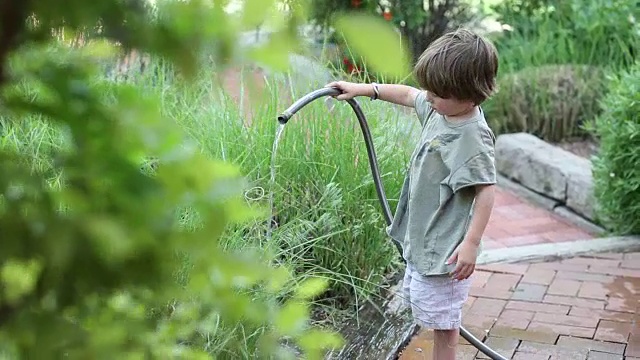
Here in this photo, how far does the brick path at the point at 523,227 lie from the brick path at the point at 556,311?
858 mm

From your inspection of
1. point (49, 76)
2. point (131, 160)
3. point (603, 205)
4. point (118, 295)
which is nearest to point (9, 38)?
point (49, 76)

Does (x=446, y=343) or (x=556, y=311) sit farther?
(x=556, y=311)

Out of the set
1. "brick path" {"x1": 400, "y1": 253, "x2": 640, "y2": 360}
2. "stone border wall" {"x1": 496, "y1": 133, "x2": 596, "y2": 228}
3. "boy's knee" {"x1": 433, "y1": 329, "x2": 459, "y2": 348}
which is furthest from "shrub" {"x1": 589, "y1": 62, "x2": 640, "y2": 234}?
"boy's knee" {"x1": 433, "y1": 329, "x2": 459, "y2": 348}

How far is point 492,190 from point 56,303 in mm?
2048

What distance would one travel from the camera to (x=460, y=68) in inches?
106

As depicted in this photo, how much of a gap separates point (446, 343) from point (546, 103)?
4.67 meters

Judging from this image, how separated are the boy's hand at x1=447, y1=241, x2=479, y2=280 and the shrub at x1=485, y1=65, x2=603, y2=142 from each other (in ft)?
15.4

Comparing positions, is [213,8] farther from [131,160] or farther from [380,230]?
[380,230]

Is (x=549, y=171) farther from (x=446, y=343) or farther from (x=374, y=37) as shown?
(x=374, y=37)

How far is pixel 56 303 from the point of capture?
80 cm

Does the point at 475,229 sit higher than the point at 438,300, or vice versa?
the point at 475,229

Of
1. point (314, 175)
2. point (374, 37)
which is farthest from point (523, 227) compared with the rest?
point (374, 37)

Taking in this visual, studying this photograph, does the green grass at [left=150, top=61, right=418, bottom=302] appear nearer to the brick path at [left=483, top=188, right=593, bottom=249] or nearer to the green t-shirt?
the green t-shirt

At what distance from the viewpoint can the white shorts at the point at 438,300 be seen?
2.88 m
